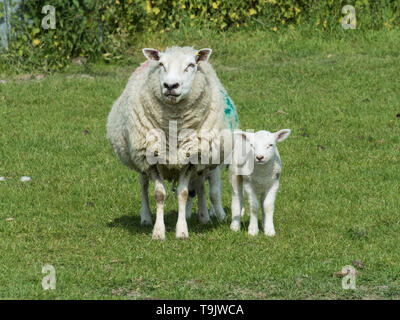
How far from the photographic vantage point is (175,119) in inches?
306

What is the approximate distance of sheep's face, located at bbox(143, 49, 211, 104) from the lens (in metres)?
7.43

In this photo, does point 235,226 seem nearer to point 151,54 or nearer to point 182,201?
point 182,201

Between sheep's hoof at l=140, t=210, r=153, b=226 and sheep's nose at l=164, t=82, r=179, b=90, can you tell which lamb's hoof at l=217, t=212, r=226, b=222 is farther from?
sheep's nose at l=164, t=82, r=179, b=90

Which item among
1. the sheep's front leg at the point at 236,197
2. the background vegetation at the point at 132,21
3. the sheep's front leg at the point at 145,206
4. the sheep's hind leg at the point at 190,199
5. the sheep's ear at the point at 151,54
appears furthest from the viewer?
the background vegetation at the point at 132,21

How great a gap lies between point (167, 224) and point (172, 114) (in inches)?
55.2

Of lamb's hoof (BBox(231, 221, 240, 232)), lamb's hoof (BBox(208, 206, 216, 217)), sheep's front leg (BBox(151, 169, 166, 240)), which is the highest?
sheep's front leg (BBox(151, 169, 166, 240))

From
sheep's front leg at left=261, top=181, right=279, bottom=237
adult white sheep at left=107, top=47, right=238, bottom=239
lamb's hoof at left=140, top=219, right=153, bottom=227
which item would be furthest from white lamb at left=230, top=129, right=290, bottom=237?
lamb's hoof at left=140, top=219, right=153, bottom=227

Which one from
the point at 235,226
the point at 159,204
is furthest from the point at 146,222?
the point at 235,226

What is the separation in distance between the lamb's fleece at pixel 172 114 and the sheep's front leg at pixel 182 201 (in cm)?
9

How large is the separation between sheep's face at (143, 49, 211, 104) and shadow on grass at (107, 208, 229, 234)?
1.46 m

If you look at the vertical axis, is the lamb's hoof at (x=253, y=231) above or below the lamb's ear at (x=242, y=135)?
below

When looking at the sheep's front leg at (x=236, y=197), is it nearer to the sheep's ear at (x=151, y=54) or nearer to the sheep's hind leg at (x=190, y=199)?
the sheep's hind leg at (x=190, y=199)

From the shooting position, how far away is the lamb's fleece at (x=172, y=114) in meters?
7.74

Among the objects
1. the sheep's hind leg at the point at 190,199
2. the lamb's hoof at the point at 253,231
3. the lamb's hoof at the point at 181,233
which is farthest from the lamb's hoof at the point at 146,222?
the lamb's hoof at the point at 253,231
